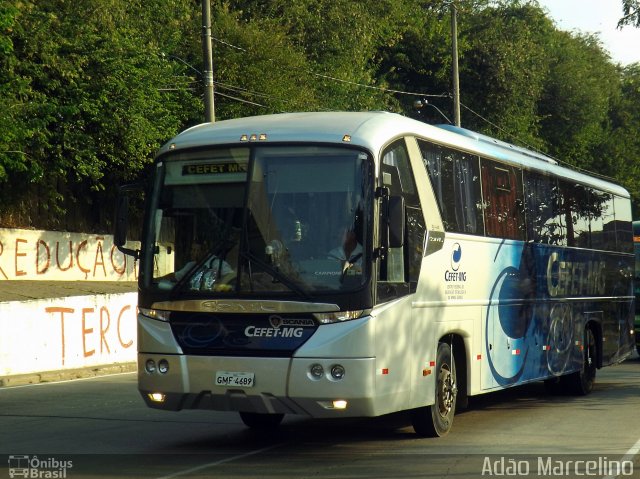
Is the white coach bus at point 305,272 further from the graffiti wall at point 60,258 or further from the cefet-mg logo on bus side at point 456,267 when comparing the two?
the graffiti wall at point 60,258

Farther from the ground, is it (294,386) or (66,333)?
(66,333)

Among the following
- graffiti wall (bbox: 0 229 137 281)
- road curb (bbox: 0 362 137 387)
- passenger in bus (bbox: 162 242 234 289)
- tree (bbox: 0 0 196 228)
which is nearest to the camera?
passenger in bus (bbox: 162 242 234 289)

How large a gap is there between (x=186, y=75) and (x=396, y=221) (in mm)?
23720

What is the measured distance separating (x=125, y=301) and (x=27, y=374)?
15.2 feet

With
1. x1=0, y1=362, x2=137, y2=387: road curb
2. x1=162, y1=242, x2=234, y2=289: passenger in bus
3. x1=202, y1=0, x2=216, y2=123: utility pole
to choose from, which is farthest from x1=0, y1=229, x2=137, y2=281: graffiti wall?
x1=162, y1=242, x2=234, y2=289: passenger in bus

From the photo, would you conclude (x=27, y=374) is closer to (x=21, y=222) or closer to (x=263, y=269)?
(x=21, y=222)

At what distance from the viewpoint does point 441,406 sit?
11867 mm

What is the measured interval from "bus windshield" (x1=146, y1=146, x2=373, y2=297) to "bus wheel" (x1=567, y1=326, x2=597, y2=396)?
26.7 ft

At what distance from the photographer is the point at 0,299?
22.3m

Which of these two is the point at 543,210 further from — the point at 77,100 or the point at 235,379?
the point at 77,100

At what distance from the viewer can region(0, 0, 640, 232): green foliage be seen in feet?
81.0

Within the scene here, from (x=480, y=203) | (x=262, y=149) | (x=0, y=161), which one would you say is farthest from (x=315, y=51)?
(x=262, y=149)

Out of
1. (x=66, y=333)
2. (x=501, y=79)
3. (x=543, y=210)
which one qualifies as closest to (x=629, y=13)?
(x=543, y=210)

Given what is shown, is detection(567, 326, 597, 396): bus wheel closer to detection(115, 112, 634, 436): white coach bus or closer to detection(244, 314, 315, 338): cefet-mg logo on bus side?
detection(115, 112, 634, 436): white coach bus
